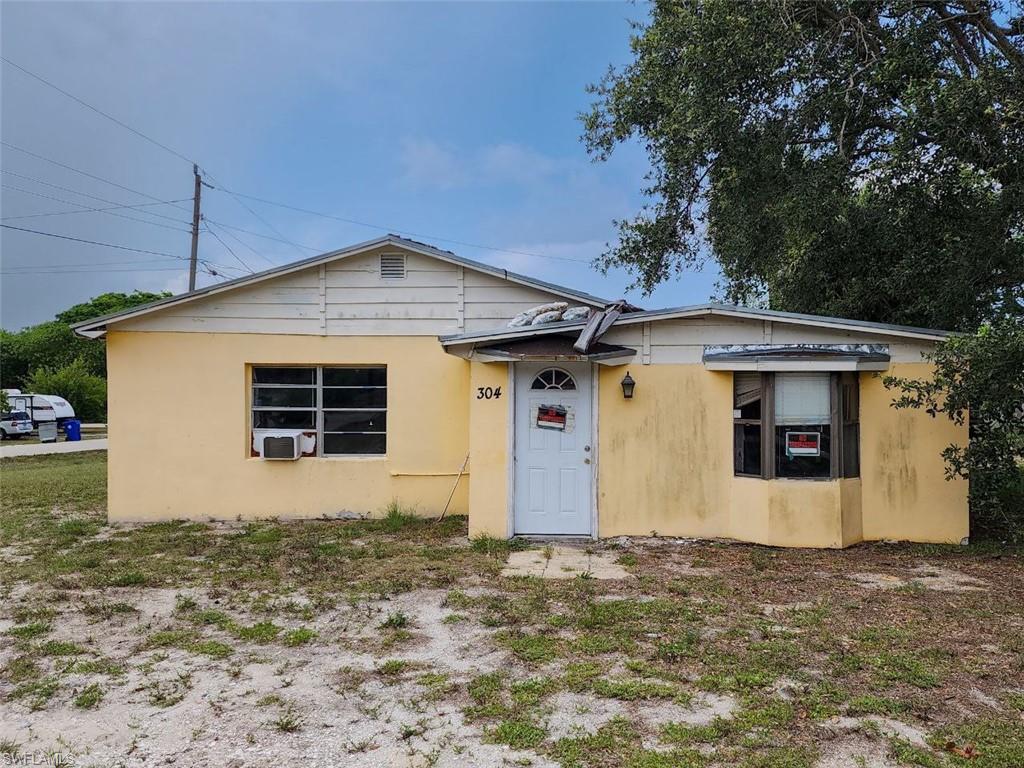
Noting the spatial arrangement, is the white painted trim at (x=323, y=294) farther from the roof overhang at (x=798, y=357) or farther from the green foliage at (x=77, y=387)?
the green foliage at (x=77, y=387)

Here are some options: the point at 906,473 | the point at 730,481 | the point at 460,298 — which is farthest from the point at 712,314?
the point at 460,298

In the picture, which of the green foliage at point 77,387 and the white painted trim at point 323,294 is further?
the green foliage at point 77,387

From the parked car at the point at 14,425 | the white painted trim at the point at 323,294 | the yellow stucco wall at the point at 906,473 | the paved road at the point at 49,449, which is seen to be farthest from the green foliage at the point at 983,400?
the parked car at the point at 14,425

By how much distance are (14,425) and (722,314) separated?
29688 millimetres

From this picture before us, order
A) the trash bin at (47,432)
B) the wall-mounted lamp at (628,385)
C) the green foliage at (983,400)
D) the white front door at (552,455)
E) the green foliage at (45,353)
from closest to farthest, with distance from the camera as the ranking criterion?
the green foliage at (983,400) → the wall-mounted lamp at (628,385) → the white front door at (552,455) → the trash bin at (47,432) → the green foliage at (45,353)

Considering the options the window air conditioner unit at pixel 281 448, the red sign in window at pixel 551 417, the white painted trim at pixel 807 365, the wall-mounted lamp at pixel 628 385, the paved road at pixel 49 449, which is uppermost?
the white painted trim at pixel 807 365

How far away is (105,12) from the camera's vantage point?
13.0 metres

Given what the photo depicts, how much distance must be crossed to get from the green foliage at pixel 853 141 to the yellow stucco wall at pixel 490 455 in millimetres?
4166

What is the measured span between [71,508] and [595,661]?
9.42m

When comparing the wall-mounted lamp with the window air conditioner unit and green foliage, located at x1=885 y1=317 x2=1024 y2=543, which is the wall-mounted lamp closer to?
green foliage, located at x1=885 y1=317 x2=1024 y2=543

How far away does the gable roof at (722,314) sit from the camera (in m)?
7.09

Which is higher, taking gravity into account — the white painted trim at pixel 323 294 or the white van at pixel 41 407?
the white painted trim at pixel 323 294

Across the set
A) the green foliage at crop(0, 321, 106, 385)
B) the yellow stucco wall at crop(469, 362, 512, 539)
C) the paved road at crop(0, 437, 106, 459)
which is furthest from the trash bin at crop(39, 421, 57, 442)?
the yellow stucco wall at crop(469, 362, 512, 539)

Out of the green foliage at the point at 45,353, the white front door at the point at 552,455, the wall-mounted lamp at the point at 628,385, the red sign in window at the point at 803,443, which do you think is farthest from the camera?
the green foliage at the point at 45,353
